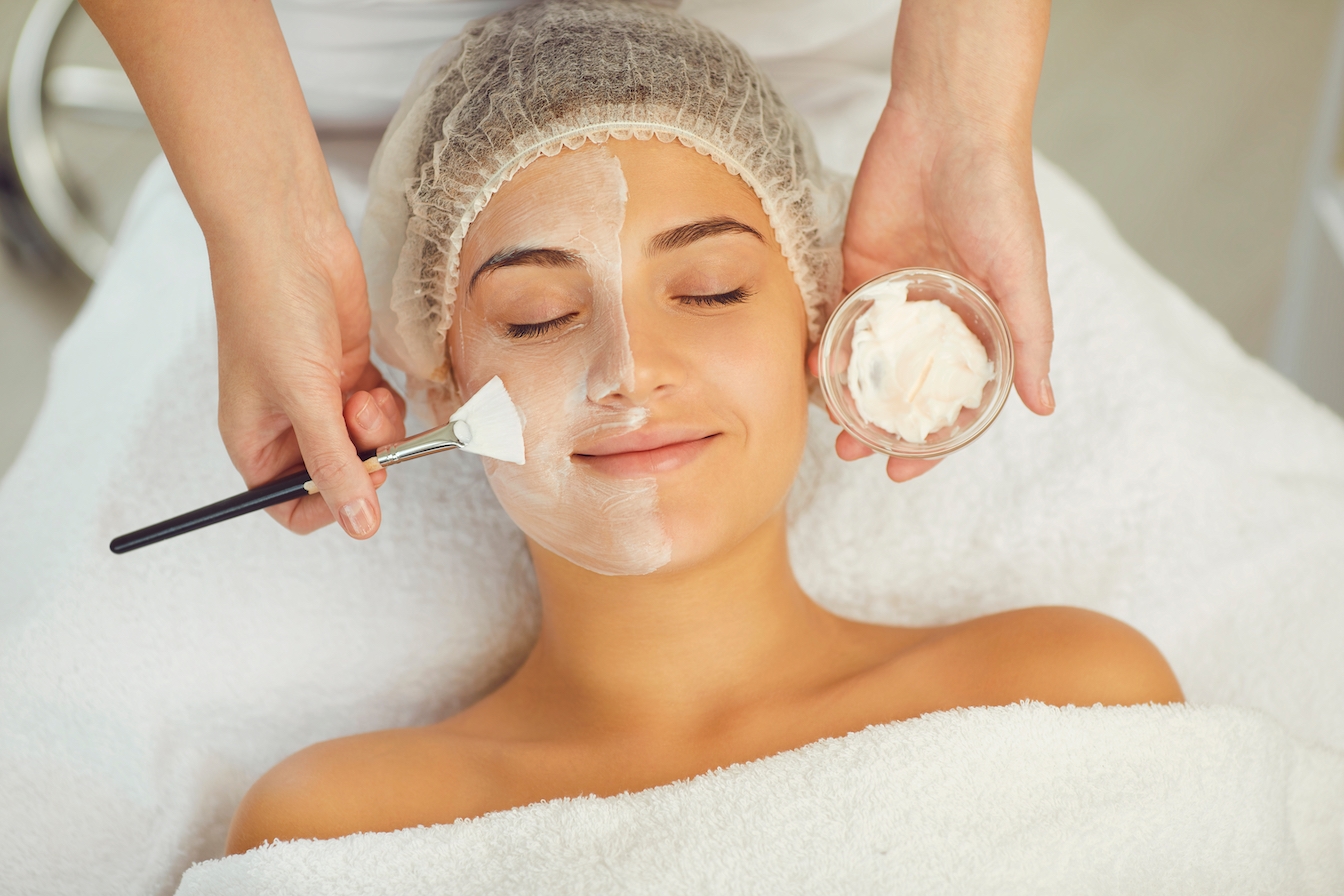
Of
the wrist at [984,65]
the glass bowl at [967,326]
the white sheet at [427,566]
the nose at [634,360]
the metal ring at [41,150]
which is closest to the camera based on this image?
the nose at [634,360]

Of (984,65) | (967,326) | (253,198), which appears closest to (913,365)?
(967,326)

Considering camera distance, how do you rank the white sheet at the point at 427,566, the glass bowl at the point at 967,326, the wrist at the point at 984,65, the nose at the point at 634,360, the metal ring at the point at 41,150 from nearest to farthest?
the nose at the point at 634,360
the glass bowl at the point at 967,326
the wrist at the point at 984,65
the white sheet at the point at 427,566
the metal ring at the point at 41,150

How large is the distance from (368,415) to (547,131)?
1.37 ft

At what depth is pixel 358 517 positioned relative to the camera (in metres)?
1.26

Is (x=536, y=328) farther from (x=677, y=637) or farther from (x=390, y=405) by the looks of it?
(x=677, y=637)

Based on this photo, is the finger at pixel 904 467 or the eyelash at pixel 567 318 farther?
the finger at pixel 904 467

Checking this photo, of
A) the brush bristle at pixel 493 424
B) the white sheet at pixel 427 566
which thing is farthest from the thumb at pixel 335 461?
the white sheet at pixel 427 566

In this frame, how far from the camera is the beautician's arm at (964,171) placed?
4.60ft

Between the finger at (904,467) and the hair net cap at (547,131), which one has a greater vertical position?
the hair net cap at (547,131)

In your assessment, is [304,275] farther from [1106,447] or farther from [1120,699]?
[1106,447]

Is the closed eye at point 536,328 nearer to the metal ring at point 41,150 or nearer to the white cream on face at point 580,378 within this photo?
the white cream on face at point 580,378

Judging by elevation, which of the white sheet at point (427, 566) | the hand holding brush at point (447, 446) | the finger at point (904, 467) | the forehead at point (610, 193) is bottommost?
the white sheet at point (427, 566)

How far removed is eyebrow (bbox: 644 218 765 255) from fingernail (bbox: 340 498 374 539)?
17.9 inches

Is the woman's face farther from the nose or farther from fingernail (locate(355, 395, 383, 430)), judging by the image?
fingernail (locate(355, 395, 383, 430))
